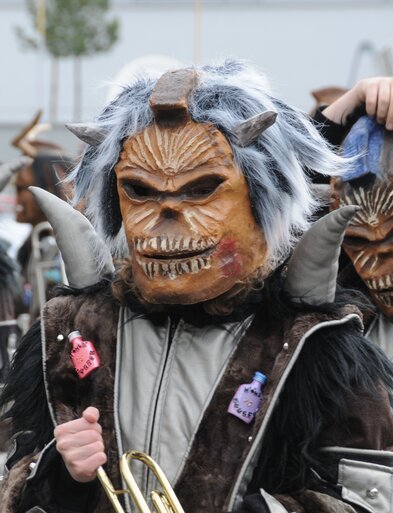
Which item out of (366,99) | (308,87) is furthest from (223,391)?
(308,87)

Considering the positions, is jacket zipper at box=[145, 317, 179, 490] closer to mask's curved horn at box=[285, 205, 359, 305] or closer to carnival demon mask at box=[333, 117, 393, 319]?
mask's curved horn at box=[285, 205, 359, 305]

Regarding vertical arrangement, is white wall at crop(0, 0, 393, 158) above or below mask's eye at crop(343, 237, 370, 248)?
below

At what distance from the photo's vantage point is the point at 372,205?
383 cm

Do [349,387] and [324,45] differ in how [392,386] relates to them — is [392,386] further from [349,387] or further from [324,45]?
[324,45]

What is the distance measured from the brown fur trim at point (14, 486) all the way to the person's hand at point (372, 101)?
153 centimetres

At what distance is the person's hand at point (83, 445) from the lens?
279cm

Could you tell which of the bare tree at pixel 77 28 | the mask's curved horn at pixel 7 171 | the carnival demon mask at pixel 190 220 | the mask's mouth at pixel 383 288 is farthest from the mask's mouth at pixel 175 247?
the bare tree at pixel 77 28

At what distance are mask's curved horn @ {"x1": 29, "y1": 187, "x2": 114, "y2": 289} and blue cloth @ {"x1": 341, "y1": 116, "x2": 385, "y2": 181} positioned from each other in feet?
3.10

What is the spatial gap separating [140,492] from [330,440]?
0.46m

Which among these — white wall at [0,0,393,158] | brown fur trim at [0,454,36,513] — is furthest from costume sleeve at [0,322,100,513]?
white wall at [0,0,393,158]

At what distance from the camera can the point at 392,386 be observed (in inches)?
118

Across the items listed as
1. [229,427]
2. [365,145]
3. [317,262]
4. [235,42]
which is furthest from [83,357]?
[235,42]

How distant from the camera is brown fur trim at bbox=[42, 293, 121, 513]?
118 inches

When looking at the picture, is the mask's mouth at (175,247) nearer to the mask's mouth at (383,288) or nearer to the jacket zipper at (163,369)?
the jacket zipper at (163,369)
